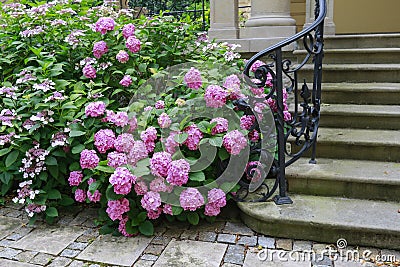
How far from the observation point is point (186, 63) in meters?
3.35

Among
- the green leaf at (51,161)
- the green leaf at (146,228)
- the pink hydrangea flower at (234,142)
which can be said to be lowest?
the green leaf at (146,228)

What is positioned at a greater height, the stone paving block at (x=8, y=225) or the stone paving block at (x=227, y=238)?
the stone paving block at (x=227, y=238)

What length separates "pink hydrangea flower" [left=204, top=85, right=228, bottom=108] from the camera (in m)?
2.46

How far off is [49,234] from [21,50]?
167 centimetres

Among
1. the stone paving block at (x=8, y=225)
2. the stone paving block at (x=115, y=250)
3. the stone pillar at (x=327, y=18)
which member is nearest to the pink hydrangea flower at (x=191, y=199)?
the stone paving block at (x=115, y=250)

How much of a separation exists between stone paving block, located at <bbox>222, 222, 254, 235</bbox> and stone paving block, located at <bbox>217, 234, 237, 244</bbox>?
1.9 inches

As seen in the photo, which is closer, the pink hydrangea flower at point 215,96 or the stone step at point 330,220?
the stone step at point 330,220

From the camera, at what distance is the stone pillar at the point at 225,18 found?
13.4ft

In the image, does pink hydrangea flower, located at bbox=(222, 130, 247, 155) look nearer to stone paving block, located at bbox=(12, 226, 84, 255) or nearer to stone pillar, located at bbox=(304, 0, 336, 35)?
stone paving block, located at bbox=(12, 226, 84, 255)

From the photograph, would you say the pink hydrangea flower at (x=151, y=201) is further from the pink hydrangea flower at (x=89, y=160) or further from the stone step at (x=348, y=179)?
the stone step at (x=348, y=179)

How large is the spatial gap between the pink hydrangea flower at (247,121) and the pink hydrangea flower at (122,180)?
30.4 inches

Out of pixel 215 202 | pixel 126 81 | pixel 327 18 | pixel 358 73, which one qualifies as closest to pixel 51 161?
pixel 126 81

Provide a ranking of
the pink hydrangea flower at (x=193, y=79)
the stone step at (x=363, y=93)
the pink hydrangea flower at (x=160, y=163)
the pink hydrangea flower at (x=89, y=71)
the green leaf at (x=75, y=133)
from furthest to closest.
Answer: the stone step at (x=363, y=93) → the pink hydrangea flower at (x=89, y=71) → the pink hydrangea flower at (x=193, y=79) → the green leaf at (x=75, y=133) → the pink hydrangea flower at (x=160, y=163)

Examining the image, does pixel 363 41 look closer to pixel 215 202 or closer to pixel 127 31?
pixel 127 31
